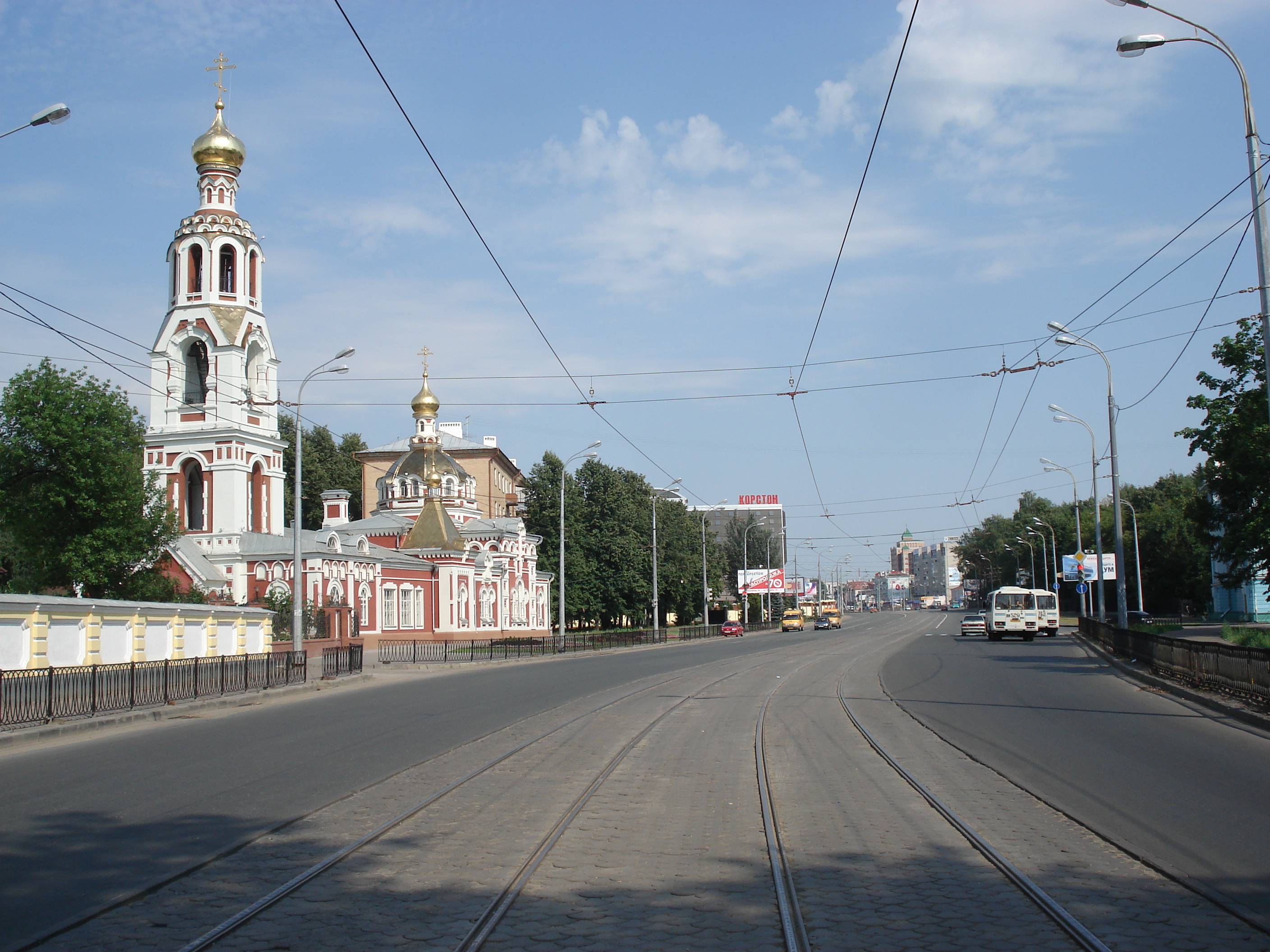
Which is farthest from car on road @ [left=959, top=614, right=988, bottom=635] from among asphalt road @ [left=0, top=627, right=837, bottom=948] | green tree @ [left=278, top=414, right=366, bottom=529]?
green tree @ [left=278, top=414, right=366, bottom=529]

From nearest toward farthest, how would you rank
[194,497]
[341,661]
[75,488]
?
[341,661] → [75,488] → [194,497]

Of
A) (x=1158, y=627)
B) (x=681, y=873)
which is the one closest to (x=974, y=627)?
(x=1158, y=627)

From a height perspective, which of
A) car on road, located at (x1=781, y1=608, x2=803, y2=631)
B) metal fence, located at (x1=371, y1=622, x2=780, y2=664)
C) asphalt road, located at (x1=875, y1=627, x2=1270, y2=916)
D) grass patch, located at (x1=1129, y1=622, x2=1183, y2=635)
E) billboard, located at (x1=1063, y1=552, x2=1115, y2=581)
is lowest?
car on road, located at (x1=781, y1=608, x2=803, y2=631)

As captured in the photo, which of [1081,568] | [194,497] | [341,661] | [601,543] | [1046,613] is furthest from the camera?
[601,543]

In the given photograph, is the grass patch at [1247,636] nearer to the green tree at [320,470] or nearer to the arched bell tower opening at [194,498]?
the arched bell tower opening at [194,498]

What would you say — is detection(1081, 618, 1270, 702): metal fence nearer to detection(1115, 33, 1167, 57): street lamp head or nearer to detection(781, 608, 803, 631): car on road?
detection(1115, 33, 1167, 57): street lamp head

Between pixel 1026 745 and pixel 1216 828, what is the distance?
199 inches

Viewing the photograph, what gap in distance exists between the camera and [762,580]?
93500 millimetres

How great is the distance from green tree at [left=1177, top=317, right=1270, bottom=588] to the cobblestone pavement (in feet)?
55.1

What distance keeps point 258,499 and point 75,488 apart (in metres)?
11.0

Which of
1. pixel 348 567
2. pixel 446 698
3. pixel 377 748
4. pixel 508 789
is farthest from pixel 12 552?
pixel 508 789

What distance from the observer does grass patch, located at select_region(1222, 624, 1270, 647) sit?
23469mm

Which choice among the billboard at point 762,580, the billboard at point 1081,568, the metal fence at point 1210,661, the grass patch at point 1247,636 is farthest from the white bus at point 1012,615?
the billboard at point 762,580

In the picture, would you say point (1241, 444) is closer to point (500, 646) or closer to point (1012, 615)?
point (1012, 615)
